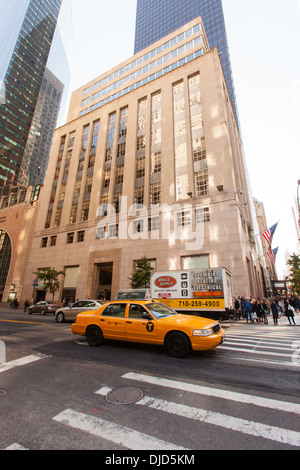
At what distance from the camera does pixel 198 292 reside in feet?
49.6

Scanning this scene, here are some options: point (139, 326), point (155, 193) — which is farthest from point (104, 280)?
point (139, 326)

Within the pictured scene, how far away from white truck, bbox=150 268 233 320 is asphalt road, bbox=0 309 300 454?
8188 millimetres

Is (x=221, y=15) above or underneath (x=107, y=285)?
above

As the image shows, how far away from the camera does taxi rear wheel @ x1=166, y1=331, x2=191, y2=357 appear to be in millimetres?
5910

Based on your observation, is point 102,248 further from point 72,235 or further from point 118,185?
point 118,185

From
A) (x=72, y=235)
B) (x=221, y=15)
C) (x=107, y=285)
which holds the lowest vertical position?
(x=107, y=285)

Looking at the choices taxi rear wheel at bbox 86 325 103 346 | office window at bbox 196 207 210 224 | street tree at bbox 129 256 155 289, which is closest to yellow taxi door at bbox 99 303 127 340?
taxi rear wheel at bbox 86 325 103 346

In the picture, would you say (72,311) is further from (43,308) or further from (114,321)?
(43,308)

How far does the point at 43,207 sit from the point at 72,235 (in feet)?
34.4

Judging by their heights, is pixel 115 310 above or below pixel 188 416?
above

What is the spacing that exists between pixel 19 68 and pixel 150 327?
5453 inches

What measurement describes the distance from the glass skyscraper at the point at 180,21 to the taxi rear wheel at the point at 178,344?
8733 cm

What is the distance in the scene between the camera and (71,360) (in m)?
5.84

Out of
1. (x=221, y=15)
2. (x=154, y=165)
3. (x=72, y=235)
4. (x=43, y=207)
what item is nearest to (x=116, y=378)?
(x=154, y=165)
